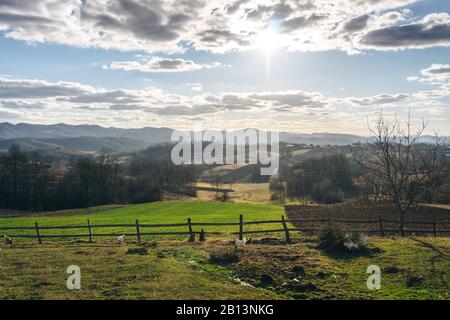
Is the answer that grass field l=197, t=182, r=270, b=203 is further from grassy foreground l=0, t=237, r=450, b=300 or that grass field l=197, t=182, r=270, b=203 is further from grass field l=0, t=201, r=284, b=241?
grassy foreground l=0, t=237, r=450, b=300

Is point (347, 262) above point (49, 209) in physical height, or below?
above

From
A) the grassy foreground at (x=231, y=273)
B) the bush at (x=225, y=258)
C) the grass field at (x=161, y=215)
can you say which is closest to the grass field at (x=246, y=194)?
the grass field at (x=161, y=215)

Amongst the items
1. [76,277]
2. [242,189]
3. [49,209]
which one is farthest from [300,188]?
[76,277]

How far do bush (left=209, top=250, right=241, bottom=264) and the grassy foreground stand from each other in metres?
0.11

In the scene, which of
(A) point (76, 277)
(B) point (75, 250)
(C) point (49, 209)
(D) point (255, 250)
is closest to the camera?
(A) point (76, 277)

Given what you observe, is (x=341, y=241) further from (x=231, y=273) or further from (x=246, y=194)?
(x=246, y=194)

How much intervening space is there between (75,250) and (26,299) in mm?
10659

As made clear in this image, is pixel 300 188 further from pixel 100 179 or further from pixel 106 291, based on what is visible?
pixel 106 291

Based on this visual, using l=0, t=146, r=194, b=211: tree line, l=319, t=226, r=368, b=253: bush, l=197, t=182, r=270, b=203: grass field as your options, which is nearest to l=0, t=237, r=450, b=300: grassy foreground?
l=319, t=226, r=368, b=253: bush

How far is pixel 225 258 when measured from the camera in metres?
18.8

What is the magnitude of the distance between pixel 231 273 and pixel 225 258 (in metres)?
2.11

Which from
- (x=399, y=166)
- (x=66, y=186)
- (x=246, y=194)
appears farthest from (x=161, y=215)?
(x=246, y=194)

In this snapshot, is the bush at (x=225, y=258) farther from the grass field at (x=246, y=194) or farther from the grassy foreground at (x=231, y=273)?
the grass field at (x=246, y=194)
